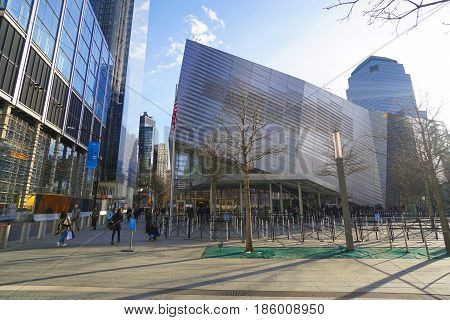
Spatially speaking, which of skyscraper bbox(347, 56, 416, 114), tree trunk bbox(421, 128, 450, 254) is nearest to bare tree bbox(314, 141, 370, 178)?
skyscraper bbox(347, 56, 416, 114)

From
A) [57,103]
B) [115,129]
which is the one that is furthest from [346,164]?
[115,129]

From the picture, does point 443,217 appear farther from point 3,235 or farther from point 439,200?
point 3,235

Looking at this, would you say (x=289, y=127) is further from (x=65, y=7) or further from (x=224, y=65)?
(x=65, y=7)

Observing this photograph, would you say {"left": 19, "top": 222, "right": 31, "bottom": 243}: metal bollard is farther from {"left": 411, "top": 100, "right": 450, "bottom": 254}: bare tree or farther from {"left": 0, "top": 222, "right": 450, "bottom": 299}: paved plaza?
{"left": 411, "top": 100, "right": 450, "bottom": 254}: bare tree

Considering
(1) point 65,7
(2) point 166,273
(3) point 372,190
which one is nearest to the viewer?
(2) point 166,273

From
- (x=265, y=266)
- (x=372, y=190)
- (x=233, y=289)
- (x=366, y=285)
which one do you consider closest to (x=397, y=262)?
(x=366, y=285)

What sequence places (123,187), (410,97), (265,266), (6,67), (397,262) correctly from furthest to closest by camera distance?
1. (123,187)
2. (6,67)
3. (410,97)
4. (397,262)
5. (265,266)

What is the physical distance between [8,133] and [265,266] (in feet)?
76.6

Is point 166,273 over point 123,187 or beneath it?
beneath

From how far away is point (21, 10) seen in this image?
72.0ft

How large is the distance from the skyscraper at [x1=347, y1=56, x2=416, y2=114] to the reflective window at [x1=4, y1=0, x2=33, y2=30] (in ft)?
92.9

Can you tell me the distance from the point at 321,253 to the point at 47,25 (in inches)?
1275

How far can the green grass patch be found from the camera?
9.61m

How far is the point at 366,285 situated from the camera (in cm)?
606
